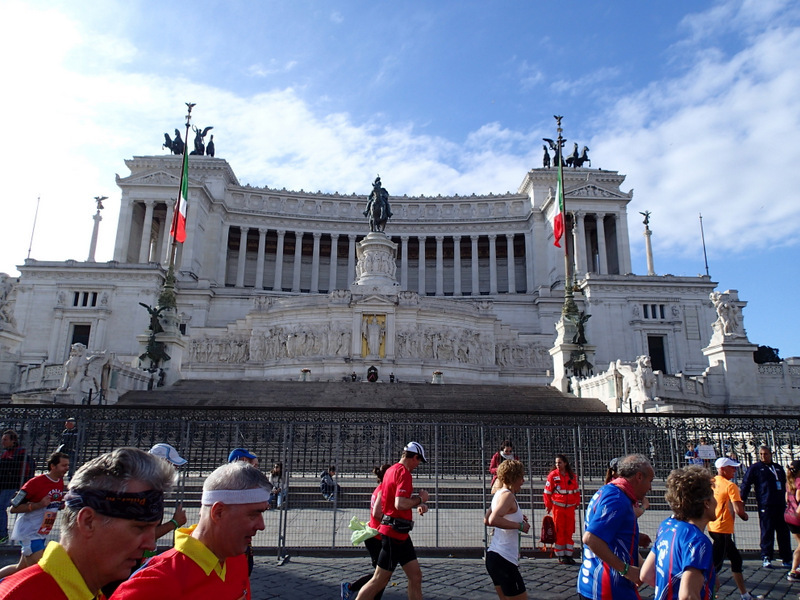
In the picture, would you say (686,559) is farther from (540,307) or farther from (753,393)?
(540,307)

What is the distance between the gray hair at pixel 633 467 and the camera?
179 inches

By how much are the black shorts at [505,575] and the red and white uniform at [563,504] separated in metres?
3.76

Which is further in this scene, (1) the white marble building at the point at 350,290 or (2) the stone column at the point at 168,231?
(2) the stone column at the point at 168,231

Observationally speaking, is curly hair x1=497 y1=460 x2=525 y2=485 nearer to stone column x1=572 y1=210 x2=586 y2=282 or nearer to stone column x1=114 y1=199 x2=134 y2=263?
stone column x1=572 y1=210 x2=586 y2=282

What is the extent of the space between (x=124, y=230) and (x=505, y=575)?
62.6m

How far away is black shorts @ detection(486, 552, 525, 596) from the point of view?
5.38m

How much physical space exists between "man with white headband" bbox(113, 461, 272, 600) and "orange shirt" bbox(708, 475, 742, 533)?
248 inches

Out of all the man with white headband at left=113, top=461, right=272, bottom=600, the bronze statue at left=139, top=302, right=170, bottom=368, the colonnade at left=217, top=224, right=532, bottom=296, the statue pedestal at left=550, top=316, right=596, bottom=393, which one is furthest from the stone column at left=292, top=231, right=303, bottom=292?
the man with white headband at left=113, top=461, right=272, bottom=600

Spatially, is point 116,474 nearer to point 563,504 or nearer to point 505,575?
point 505,575

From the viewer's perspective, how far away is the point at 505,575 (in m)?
5.43

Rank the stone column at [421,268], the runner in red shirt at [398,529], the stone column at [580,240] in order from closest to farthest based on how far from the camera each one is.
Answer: the runner in red shirt at [398,529]
the stone column at [580,240]
the stone column at [421,268]

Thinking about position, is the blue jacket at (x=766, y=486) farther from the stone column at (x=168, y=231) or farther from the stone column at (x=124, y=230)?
the stone column at (x=124, y=230)

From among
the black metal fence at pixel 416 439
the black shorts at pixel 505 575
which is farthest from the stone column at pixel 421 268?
the black shorts at pixel 505 575

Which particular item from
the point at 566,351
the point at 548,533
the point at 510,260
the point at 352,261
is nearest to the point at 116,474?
the point at 548,533
